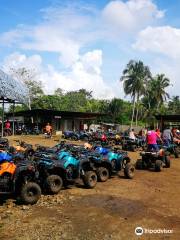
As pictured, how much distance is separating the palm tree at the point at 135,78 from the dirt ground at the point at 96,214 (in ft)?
148

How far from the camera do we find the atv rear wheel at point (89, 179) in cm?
1046

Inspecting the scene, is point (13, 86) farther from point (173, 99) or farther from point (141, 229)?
point (173, 99)

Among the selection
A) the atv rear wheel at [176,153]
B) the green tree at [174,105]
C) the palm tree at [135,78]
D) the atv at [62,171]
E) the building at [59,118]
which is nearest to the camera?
the atv at [62,171]

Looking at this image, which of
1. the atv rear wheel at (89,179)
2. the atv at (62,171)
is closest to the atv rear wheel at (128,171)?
the atv at (62,171)

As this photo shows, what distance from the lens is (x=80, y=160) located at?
10.6 m

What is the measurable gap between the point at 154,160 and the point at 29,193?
301 inches

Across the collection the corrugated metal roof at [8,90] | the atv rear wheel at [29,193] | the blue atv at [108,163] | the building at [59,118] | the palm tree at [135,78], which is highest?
the palm tree at [135,78]

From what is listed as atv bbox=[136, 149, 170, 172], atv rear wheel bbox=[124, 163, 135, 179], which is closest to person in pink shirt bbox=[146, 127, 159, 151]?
atv bbox=[136, 149, 170, 172]

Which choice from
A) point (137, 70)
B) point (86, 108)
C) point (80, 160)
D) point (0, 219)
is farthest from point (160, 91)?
point (0, 219)

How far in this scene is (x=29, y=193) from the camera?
8414 mm

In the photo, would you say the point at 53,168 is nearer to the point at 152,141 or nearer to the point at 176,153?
the point at 152,141

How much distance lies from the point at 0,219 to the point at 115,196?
349cm

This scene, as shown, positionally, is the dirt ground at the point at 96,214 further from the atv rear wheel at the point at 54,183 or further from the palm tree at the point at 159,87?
the palm tree at the point at 159,87

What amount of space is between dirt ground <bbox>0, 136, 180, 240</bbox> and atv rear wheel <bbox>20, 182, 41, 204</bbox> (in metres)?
0.17
